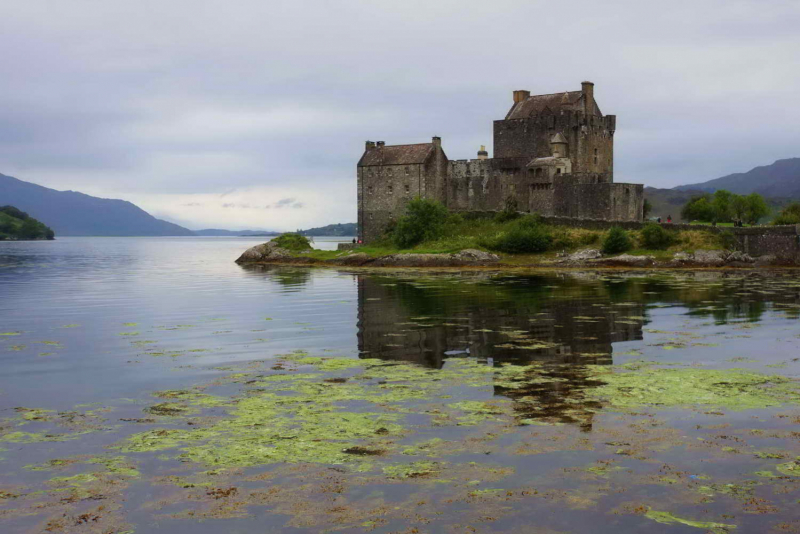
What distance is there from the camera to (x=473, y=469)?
11.6 meters

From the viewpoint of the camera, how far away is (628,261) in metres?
64.6

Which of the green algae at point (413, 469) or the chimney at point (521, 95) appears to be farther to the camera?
the chimney at point (521, 95)

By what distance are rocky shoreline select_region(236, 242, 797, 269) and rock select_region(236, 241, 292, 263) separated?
7921mm

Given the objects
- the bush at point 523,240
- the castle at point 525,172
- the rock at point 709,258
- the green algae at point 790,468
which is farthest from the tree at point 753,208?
the green algae at point 790,468

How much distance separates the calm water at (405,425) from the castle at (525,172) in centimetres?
Answer: 4453

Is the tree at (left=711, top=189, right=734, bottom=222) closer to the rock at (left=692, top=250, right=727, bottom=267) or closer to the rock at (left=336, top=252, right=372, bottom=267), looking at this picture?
the rock at (left=692, top=250, right=727, bottom=267)

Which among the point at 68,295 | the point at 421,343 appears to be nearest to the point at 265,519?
the point at 421,343

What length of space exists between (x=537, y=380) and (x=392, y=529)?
8.86 metres

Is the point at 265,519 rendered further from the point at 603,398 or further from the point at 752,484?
the point at 603,398

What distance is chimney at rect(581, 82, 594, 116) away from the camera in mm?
76750

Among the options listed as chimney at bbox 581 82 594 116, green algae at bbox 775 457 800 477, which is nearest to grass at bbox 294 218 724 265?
chimney at bbox 581 82 594 116

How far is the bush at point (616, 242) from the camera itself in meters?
66.6

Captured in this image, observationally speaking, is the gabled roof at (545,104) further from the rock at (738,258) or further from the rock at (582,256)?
the rock at (738,258)

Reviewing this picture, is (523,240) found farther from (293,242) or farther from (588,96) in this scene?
(293,242)
